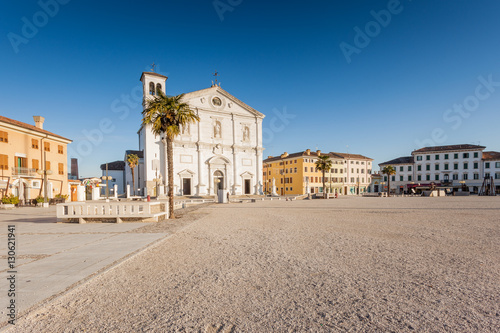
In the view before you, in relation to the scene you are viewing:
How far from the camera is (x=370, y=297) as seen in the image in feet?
13.8

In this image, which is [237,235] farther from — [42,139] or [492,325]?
[42,139]

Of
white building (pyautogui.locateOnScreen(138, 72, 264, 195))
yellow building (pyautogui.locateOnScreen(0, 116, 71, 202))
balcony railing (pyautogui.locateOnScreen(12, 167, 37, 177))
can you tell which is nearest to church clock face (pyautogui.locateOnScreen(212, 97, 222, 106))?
white building (pyautogui.locateOnScreen(138, 72, 264, 195))

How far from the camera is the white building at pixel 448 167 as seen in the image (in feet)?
207

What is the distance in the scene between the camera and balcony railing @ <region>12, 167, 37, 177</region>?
27188 mm

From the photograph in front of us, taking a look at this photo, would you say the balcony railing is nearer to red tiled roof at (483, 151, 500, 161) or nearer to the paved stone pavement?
the paved stone pavement

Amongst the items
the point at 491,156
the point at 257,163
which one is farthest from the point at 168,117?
the point at 491,156

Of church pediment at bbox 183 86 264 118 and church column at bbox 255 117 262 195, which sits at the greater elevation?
church pediment at bbox 183 86 264 118

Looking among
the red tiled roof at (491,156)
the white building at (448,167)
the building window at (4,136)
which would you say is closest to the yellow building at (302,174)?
the white building at (448,167)

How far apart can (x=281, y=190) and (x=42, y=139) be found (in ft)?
176

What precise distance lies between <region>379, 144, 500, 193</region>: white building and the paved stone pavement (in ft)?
247

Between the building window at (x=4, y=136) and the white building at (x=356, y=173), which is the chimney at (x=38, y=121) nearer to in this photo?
the building window at (x=4, y=136)

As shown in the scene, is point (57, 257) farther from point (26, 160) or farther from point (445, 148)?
point (445, 148)

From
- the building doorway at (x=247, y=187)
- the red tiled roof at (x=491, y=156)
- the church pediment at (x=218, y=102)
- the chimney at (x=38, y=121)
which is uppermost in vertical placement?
the church pediment at (x=218, y=102)

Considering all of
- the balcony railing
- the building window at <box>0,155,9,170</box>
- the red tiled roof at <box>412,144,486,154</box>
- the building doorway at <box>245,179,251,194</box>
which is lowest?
the building doorway at <box>245,179,251,194</box>
